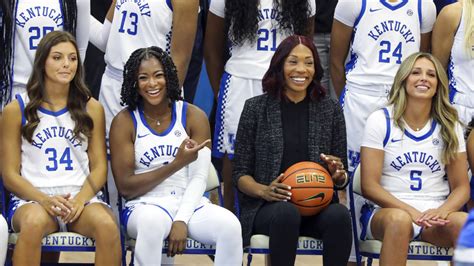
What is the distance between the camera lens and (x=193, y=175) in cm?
565

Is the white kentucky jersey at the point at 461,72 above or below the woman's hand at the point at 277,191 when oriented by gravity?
above

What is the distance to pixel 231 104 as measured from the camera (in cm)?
619

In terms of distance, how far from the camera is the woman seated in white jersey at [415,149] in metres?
5.66

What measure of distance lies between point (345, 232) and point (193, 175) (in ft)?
2.77

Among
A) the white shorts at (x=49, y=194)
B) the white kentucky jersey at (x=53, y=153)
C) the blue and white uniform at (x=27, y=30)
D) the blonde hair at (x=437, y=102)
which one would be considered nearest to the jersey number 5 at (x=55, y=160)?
the white kentucky jersey at (x=53, y=153)

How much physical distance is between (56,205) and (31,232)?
0.20 meters

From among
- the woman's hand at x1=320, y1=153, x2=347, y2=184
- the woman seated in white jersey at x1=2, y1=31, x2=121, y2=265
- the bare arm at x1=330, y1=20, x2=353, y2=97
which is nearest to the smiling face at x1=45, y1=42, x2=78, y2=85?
the woman seated in white jersey at x1=2, y1=31, x2=121, y2=265

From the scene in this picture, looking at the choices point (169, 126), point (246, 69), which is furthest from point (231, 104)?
point (169, 126)

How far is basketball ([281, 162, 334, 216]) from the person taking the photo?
5.40 metres

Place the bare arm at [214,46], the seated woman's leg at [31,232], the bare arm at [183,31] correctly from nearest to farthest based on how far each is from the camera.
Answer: the seated woman's leg at [31,232], the bare arm at [183,31], the bare arm at [214,46]

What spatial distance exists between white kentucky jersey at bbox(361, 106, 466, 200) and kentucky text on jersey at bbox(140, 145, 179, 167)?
1.01 m

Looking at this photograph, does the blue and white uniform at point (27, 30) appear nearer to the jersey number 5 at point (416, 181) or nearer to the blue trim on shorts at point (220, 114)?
the blue trim on shorts at point (220, 114)

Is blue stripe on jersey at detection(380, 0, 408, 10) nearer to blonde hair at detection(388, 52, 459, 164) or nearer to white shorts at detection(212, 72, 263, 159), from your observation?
blonde hair at detection(388, 52, 459, 164)

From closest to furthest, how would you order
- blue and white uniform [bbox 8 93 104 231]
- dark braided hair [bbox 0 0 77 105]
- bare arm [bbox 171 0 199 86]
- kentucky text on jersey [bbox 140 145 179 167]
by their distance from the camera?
blue and white uniform [bbox 8 93 104 231] → kentucky text on jersey [bbox 140 145 179 167] → dark braided hair [bbox 0 0 77 105] → bare arm [bbox 171 0 199 86]
